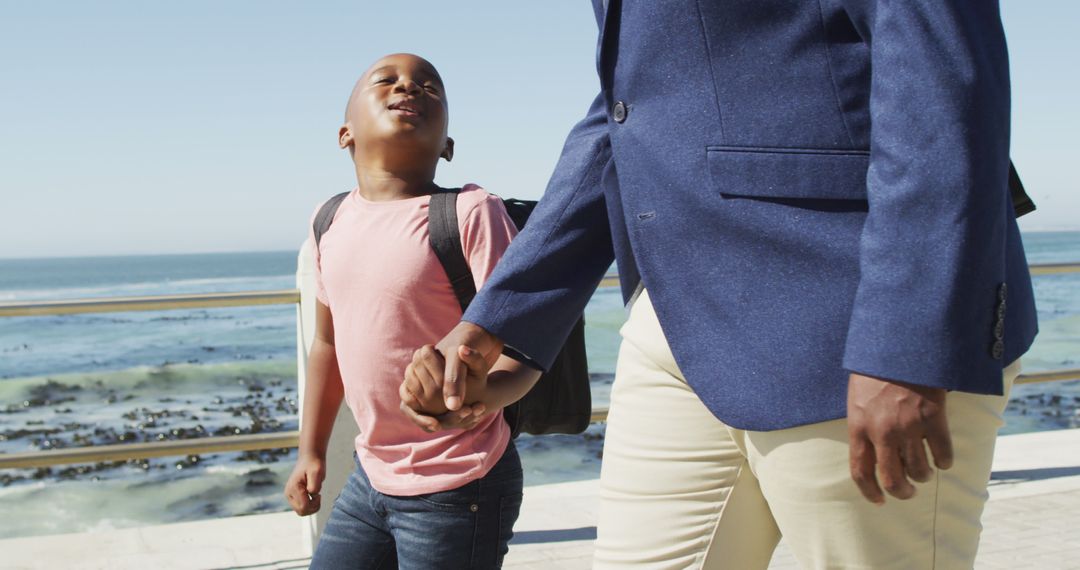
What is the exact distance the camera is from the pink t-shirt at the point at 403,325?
7.54 ft

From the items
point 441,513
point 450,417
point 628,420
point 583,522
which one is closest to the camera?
point 450,417

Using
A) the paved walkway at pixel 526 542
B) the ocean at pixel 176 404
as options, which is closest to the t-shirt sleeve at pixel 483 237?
the paved walkway at pixel 526 542

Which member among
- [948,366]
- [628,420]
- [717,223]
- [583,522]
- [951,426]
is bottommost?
[583,522]

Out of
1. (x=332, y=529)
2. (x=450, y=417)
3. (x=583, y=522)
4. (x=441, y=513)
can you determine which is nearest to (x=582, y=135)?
(x=450, y=417)

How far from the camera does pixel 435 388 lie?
1.56 m

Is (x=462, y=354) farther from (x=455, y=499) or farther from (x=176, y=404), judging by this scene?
(x=176, y=404)

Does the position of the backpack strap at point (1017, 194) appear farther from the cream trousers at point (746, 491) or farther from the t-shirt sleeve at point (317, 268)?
the t-shirt sleeve at point (317, 268)

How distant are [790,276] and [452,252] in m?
1.09

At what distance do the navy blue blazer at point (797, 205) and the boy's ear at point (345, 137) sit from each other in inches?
45.1

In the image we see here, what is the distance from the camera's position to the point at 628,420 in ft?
5.62

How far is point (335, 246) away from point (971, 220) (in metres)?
1.63

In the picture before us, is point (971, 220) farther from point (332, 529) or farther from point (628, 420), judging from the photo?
point (332, 529)

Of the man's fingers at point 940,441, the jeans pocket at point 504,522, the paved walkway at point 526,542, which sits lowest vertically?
the paved walkway at point 526,542

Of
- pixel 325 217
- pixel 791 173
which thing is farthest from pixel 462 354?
pixel 325 217
